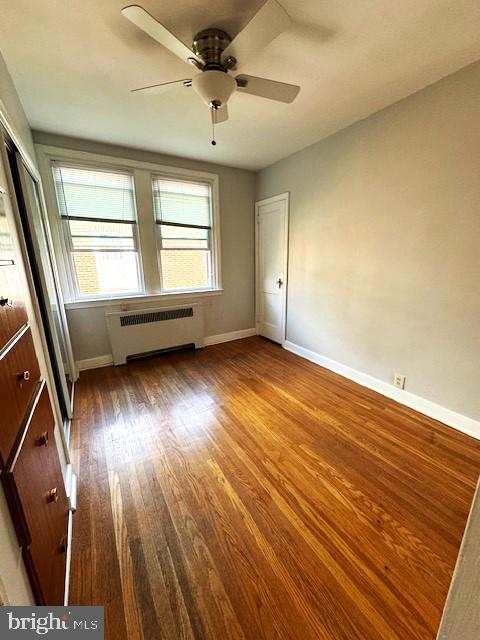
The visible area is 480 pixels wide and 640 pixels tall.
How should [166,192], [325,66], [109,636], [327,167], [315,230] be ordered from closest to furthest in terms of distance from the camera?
[109,636]
[325,66]
[327,167]
[315,230]
[166,192]

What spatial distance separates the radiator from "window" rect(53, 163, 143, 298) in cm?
37

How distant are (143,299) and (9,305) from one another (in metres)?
2.54

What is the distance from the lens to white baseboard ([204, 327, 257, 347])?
157 inches

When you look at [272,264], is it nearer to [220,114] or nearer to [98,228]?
[220,114]

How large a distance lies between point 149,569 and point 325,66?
3.06 m

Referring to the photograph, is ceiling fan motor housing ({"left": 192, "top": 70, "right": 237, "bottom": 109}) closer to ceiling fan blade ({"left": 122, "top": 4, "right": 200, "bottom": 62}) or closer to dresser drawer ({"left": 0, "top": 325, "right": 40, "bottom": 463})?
ceiling fan blade ({"left": 122, "top": 4, "right": 200, "bottom": 62})

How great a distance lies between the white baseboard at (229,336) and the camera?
3.99 metres

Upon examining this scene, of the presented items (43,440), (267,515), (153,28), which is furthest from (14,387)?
(153,28)

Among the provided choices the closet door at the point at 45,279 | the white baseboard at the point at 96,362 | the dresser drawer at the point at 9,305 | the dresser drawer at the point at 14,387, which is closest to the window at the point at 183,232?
the white baseboard at the point at 96,362

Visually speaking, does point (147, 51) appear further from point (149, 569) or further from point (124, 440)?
point (149, 569)

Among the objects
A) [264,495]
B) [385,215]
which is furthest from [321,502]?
[385,215]

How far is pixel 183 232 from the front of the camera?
3547 mm

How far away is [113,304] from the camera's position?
319cm

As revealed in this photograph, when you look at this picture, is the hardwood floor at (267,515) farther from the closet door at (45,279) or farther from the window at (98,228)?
the window at (98,228)
